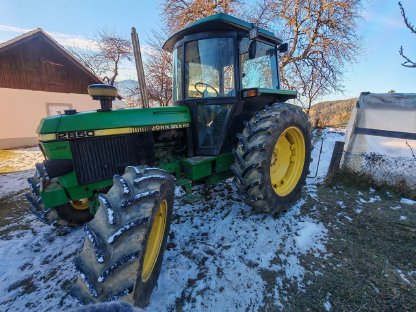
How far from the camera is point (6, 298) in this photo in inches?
86.3

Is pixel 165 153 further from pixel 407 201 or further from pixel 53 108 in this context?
pixel 53 108

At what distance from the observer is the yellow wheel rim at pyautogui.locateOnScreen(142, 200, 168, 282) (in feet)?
6.80

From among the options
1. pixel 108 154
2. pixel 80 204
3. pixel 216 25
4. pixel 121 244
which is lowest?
pixel 80 204

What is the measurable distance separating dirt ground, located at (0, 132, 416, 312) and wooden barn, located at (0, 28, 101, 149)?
1069cm

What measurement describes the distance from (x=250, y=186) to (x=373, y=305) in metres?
1.51

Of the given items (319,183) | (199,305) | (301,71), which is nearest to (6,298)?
(199,305)

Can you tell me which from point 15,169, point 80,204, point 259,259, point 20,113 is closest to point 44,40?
point 20,113

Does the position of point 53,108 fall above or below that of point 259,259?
above

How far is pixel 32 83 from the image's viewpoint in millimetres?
12867

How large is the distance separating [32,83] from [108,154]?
1349cm

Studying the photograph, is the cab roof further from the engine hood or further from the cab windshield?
the engine hood

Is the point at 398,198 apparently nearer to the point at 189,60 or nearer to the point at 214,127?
the point at 214,127

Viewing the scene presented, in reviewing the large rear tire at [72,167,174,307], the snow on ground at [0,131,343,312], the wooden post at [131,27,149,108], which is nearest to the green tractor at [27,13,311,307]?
the large rear tire at [72,167,174,307]

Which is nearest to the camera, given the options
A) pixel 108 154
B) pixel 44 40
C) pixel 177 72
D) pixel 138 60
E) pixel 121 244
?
pixel 121 244
